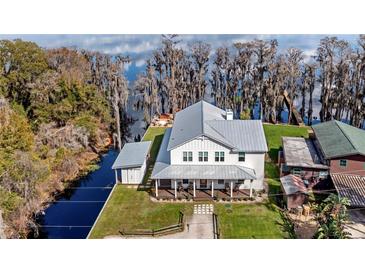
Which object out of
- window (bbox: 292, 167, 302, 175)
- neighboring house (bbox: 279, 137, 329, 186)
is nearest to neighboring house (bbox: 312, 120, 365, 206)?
neighboring house (bbox: 279, 137, 329, 186)

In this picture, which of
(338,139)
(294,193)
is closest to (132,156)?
(294,193)

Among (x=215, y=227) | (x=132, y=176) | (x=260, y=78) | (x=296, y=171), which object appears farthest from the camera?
(x=260, y=78)

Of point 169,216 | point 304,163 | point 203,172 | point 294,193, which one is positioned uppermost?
point 304,163

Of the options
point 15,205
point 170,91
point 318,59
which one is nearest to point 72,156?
point 15,205

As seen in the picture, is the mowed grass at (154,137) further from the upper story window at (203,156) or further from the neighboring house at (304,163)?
the neighboring house at (304,163)

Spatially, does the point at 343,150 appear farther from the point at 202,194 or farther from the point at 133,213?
the point at 133,213

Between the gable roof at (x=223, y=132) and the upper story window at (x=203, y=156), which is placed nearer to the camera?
the gable roof at (x=223, y=132)

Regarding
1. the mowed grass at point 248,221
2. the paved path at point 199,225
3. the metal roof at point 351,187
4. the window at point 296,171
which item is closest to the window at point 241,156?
the mowed grass at point 248,221
